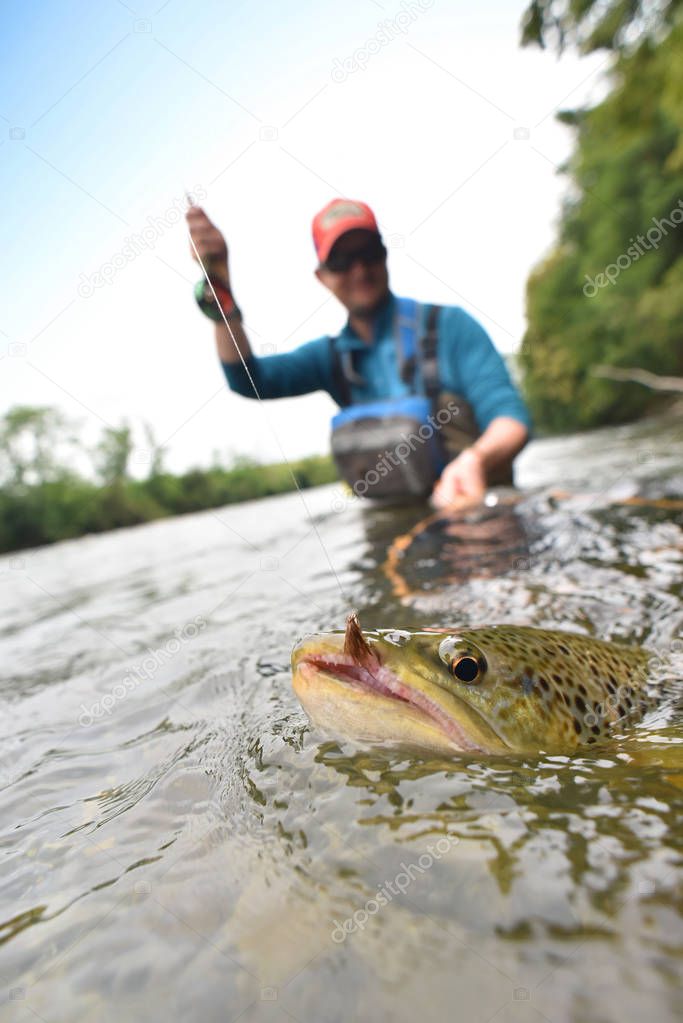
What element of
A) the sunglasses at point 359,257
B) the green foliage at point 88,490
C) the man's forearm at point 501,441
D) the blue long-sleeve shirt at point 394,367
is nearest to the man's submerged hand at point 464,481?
the man's forearm at point 501,441

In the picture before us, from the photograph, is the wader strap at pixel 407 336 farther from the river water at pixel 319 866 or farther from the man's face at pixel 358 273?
the river water at pixel 319 866

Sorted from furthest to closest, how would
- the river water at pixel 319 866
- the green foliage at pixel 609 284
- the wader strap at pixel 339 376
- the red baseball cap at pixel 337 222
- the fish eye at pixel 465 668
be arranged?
the green foliage at pixel 609 284, the wader strap at pixel 339 376, the red baseball cap at pixel 337 222, the fish eye at pixel 465 668, the river water at pixel 319 866

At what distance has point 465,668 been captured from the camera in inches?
71.9

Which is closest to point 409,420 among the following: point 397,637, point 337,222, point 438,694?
point 337,222

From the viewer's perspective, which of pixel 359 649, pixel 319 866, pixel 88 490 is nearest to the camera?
pixel 319 866

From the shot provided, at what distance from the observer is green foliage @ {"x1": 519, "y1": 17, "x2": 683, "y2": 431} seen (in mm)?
27438

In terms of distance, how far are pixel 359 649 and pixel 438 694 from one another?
0.25 metres

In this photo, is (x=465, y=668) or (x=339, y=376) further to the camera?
(x=339, y=376)

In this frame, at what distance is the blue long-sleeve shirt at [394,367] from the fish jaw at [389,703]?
181 inches

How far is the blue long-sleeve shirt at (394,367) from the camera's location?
6.30m

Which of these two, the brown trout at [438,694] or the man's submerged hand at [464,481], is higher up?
the man's submerged hand at [464,481]

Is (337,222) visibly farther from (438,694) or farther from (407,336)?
(438,694)

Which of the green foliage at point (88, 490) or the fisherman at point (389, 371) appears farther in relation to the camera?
the green foliage at point (88, 490)

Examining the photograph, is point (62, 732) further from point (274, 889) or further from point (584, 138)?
point (584, 138)
